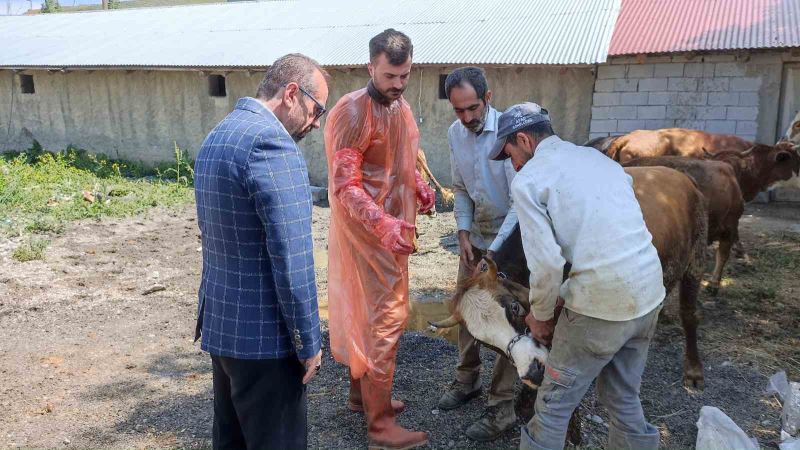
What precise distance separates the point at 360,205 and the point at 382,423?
1221 mm

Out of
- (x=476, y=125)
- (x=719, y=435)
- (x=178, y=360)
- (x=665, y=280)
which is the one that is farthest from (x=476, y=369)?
(x=178, y=360)

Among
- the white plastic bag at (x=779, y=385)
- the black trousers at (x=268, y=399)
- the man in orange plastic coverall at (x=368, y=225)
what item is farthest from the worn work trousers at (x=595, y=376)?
the white plastic bag at (x=779, y=385)

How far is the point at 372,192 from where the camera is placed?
131 inches

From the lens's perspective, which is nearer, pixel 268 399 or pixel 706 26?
pixel 268 399

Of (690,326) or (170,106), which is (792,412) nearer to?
(690,326)

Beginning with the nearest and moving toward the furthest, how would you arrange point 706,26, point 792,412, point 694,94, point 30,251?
point 792,412, point 30,251, point 694,94, point 706,26

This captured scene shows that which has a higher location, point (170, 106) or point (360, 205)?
point (360, 205)

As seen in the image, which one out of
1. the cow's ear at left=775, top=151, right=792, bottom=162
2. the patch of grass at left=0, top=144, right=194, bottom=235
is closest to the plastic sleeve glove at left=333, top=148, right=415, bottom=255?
the cow's ear at left=775, top=151, right=792, bottom=162

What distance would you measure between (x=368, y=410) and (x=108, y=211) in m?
7.70

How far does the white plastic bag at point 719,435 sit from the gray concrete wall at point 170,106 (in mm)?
7636

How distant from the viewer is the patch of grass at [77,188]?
912 centimetres

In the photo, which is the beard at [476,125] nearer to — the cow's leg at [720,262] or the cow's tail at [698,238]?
the cow's tail at [698,238]

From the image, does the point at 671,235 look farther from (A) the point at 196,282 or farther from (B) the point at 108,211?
(B) the point at 108,211

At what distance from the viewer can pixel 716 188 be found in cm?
525
